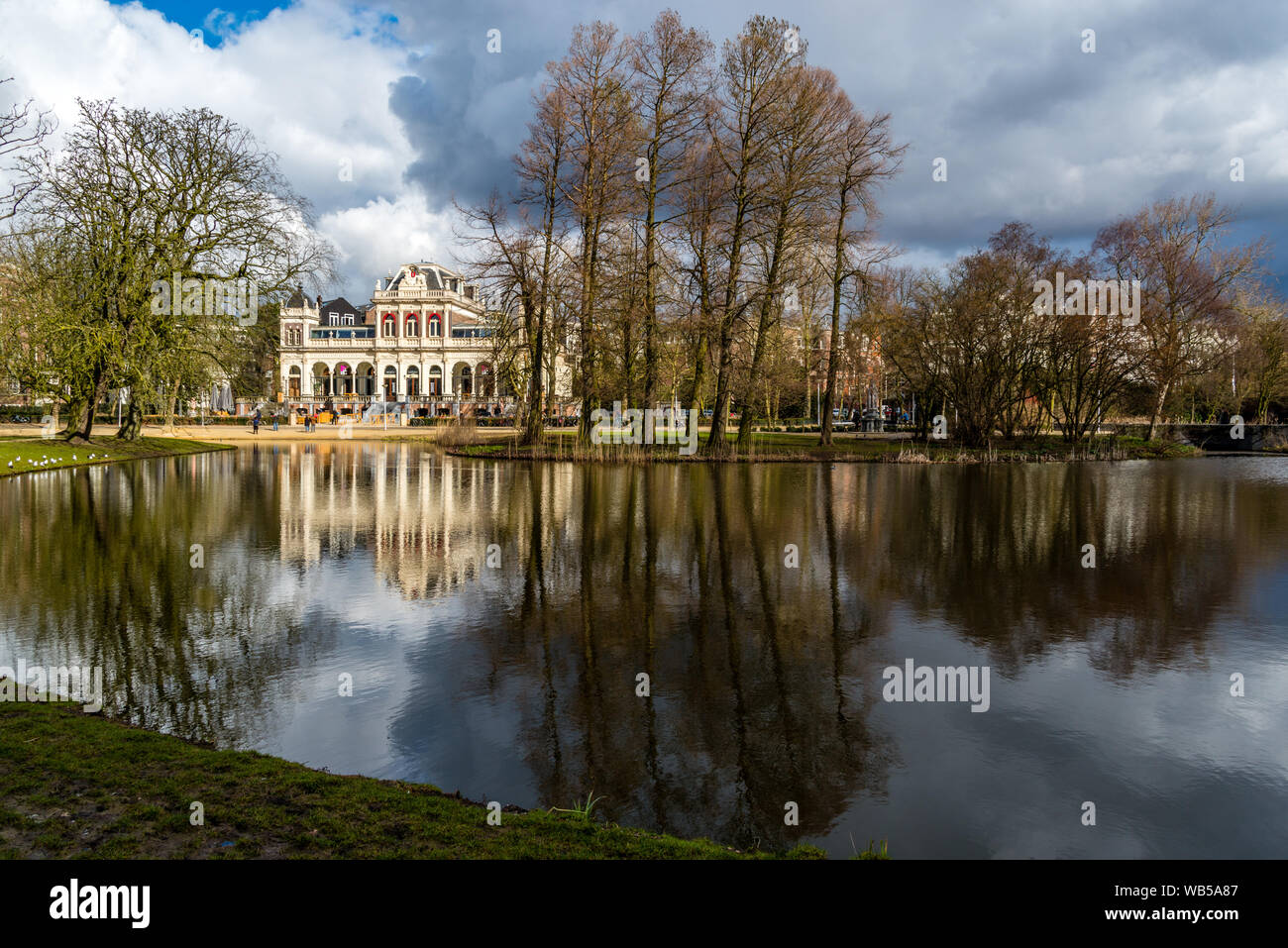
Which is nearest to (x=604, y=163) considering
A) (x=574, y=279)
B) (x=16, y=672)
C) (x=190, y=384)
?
(x=574, y=279)

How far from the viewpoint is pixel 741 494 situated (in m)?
22.6

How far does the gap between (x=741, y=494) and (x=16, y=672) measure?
1760 cm

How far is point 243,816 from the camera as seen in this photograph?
450 centimetres

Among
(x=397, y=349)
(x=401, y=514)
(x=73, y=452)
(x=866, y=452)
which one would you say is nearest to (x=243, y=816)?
(x=401, y=514)

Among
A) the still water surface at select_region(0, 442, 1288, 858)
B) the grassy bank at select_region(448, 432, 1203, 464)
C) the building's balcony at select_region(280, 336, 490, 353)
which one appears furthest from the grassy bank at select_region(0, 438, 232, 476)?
the building's balcony at select_region(280, 336, 490, 353)

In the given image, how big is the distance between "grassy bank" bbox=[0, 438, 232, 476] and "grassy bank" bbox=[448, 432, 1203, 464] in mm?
12286

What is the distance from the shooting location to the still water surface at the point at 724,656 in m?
5.29

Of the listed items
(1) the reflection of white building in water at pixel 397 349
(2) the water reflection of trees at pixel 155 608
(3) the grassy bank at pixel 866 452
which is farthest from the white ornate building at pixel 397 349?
(2) the water reflection of trees at pixel 155 608

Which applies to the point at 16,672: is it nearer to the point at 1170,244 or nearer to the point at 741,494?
the point at 741,494

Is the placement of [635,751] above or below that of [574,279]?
below

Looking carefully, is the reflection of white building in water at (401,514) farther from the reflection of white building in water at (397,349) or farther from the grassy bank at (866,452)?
the reflection of white building in water at (397,349)

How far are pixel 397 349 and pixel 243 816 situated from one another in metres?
97.2

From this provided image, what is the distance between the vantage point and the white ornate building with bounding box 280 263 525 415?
9612cm

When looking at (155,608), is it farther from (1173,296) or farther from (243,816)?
(1173,296)
